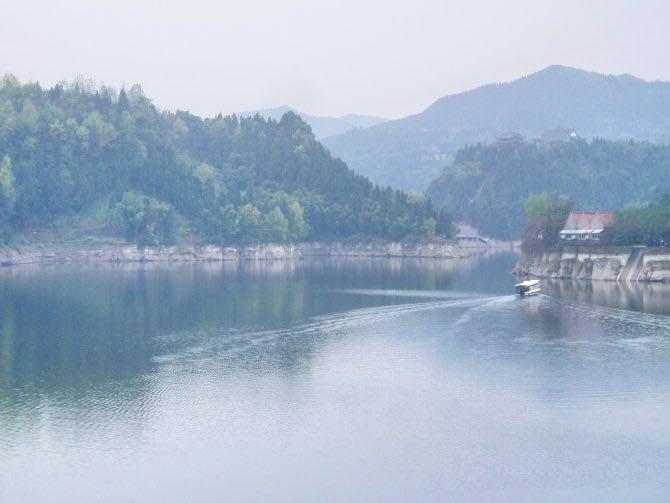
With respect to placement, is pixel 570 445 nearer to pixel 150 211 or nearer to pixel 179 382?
pixel 179 382

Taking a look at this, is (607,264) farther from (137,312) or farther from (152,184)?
(152,184)

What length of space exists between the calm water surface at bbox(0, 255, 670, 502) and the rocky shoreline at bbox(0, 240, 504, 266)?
58339mm

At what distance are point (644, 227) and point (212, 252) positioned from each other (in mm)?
80809

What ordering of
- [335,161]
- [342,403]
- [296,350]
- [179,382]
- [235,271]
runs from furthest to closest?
[335,161], [235,271], [296,350], [179,382], [342,403]

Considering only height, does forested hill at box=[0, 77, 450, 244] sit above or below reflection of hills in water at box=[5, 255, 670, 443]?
above

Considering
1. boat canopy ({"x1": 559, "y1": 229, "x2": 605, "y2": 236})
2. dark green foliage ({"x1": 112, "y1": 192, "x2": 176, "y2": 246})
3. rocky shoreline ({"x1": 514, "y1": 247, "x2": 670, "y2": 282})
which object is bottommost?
rocky shoreline ({"x1": 514, "y1": 247, "x2": 670, "y2": 282})

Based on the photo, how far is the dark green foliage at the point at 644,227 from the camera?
96250 millimetres

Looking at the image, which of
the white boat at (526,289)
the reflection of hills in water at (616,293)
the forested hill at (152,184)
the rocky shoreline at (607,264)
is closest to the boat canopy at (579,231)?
the rocky shoreline at (607,264)

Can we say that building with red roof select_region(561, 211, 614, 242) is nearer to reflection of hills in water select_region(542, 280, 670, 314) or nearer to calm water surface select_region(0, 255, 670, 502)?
reflection of hills in water select_region(542, 280, 670, 314)

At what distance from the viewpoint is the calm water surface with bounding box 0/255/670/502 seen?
118 feet

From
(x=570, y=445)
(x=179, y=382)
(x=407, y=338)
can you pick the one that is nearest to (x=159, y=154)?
(x=407, y=338)

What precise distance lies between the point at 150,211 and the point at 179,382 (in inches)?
4097

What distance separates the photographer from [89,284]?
106 meters

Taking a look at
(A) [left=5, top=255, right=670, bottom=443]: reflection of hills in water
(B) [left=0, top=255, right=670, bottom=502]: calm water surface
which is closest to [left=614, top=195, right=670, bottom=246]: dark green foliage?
(A) [left=5, top=255, right=670, bottom=443]: reflection of hills in water
